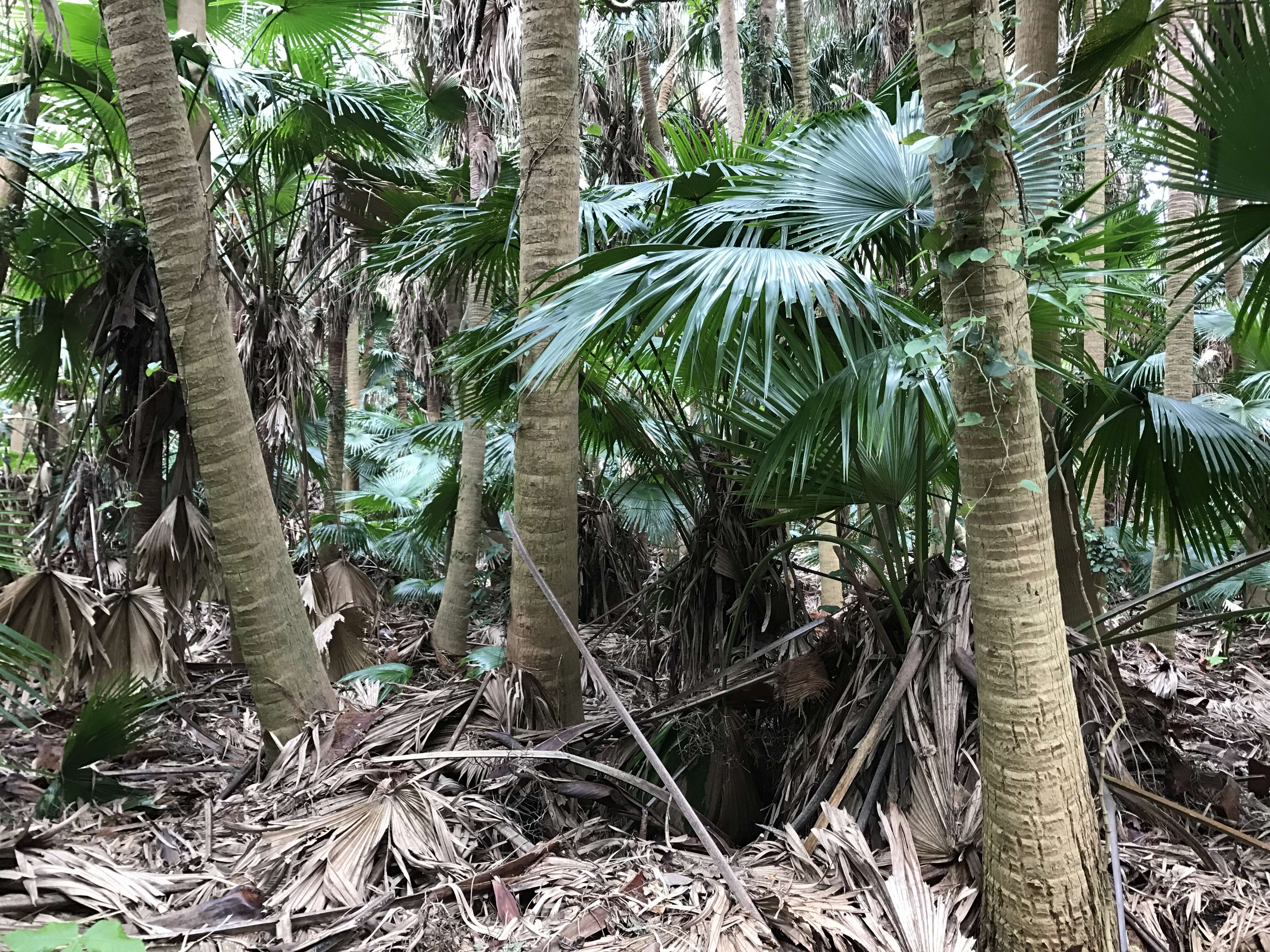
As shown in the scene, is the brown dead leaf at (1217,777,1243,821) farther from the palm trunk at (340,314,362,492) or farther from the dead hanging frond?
the palm trunk at (340,314,362,492)

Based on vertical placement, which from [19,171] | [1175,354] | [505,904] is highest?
[19,171]

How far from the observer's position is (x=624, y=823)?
2924 mm

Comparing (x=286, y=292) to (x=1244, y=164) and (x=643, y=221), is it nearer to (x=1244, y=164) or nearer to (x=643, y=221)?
(x=643, y=221)

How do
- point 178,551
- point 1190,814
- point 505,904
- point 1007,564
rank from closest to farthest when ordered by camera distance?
point 1007,564 → point 505,904 → point 1190,814 → point 178,551

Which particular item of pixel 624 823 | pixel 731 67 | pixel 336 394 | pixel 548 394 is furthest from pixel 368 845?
pixel 336 394

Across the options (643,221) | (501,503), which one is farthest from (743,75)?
(643,221)

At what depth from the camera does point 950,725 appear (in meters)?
2.60

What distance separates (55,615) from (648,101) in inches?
226

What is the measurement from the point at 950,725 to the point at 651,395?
5.64 feet

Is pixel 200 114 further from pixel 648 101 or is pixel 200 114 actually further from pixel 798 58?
pixel 798 58

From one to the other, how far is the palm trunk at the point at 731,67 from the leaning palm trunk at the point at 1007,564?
479cm

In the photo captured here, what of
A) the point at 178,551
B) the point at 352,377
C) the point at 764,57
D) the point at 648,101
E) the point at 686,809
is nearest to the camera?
the point at 686,809

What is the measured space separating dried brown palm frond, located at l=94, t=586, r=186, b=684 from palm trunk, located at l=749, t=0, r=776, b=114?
6399mm

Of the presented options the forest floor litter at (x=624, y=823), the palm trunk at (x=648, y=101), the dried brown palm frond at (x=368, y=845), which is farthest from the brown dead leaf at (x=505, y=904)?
the palm trunk at (x=648, y=101)
